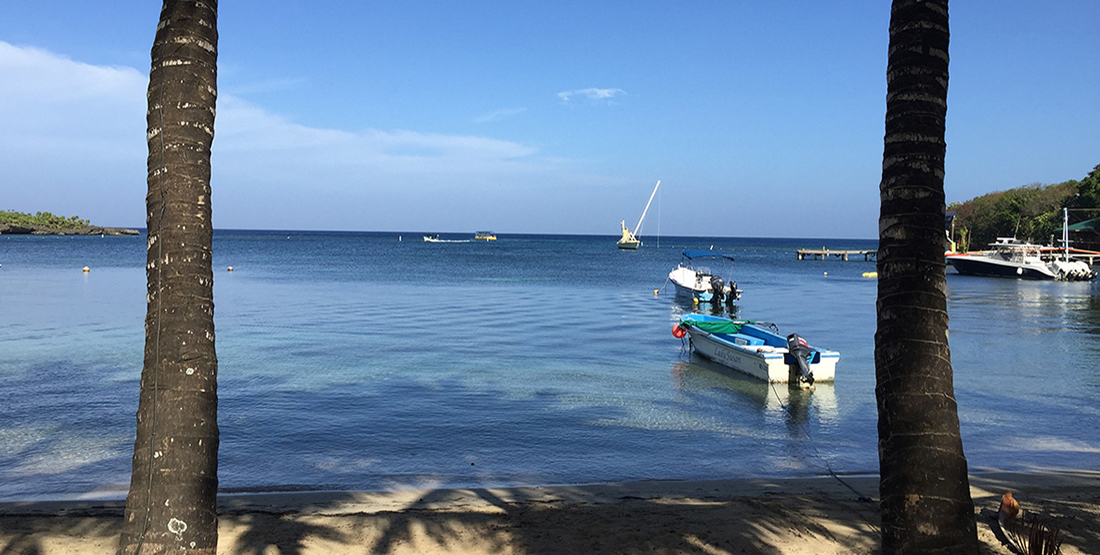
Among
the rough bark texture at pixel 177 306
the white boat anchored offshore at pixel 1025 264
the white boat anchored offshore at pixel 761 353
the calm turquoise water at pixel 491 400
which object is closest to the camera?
the rough bark texture at pixel 177 306

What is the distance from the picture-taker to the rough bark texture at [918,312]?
418 cm

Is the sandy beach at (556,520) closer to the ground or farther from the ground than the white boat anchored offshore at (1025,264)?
closer to the ground

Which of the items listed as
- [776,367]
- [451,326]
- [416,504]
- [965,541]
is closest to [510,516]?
[416,504]

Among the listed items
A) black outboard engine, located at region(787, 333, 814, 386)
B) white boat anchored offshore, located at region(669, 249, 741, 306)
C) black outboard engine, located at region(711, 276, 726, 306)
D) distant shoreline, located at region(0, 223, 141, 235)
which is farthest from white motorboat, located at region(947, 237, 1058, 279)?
distant shoreline, located at region(0, 223, 141, 235)

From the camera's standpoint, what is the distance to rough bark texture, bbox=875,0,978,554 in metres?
4.18

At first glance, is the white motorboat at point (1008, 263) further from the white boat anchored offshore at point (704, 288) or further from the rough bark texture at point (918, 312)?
the rough bark texture at point (918, 312)

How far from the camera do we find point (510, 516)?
756cm

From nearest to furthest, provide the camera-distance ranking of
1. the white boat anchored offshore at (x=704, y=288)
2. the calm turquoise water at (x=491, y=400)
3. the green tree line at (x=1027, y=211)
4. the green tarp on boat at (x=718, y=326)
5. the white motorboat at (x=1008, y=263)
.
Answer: the calm turquoise water at (x=491, y=400) → the green tarp on boat at (x=718, y=326) → the white boat anchored offshore at (x=704, y=288) → the white motorboat at (x=1008, y=263) → the green tree line at (x=1027, y=211)

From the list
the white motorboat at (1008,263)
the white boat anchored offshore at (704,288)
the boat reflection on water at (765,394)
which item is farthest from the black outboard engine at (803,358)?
the white motorboat at (1008,263)

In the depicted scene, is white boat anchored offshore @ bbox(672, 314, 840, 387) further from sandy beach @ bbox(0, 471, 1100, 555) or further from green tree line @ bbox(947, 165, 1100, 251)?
green tree line @ bbox(947, 165, 1100, 251)

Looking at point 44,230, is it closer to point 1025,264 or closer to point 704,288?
point 704,288

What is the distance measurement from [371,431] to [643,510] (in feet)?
20.4

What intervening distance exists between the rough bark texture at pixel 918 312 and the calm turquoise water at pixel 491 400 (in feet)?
20.4

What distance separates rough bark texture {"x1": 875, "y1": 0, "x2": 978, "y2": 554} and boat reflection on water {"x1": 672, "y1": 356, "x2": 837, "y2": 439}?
29.0 ft
